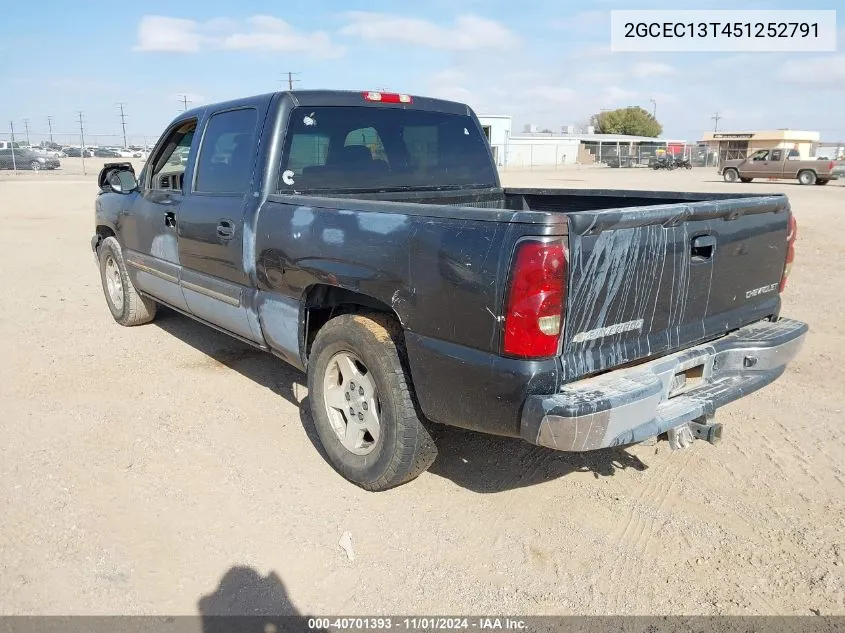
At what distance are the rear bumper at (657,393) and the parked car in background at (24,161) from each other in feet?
149

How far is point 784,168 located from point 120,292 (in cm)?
2941

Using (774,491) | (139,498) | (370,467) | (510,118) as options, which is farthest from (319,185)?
(510,118)

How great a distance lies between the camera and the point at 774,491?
3445 millimetres

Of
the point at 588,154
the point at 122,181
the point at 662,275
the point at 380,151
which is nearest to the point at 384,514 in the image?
the point at 662,275

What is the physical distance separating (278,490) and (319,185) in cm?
178

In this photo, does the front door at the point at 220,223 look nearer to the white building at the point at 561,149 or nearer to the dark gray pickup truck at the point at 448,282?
the dark gray pickup truck at the point at 448,282

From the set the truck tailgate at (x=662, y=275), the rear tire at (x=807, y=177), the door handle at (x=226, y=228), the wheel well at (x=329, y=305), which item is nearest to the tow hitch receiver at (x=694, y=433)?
the truck tailgate at (x=662, y=275)

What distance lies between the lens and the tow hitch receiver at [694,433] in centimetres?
307

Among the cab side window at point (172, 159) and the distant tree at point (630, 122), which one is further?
the distant tree at point (630, 122)

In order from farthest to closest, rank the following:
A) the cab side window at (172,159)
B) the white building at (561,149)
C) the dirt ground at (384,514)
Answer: the white building at (561,149) < the cab side window at (172,159) < the dirt ground at (384,514)

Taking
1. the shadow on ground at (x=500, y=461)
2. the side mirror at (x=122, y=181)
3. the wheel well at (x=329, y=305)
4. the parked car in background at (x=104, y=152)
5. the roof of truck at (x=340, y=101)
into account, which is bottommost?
the shadow on ground at (x=500, y=461)

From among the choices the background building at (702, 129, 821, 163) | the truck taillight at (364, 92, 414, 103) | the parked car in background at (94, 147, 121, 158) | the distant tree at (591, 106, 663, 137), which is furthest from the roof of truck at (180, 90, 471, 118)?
the distant tree at (591, 106, 663, 137)

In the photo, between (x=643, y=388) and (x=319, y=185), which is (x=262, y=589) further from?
(x=319, y=185)

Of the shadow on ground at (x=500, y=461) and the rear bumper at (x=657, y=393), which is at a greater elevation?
the rear bumper at (x=657, y=393)
